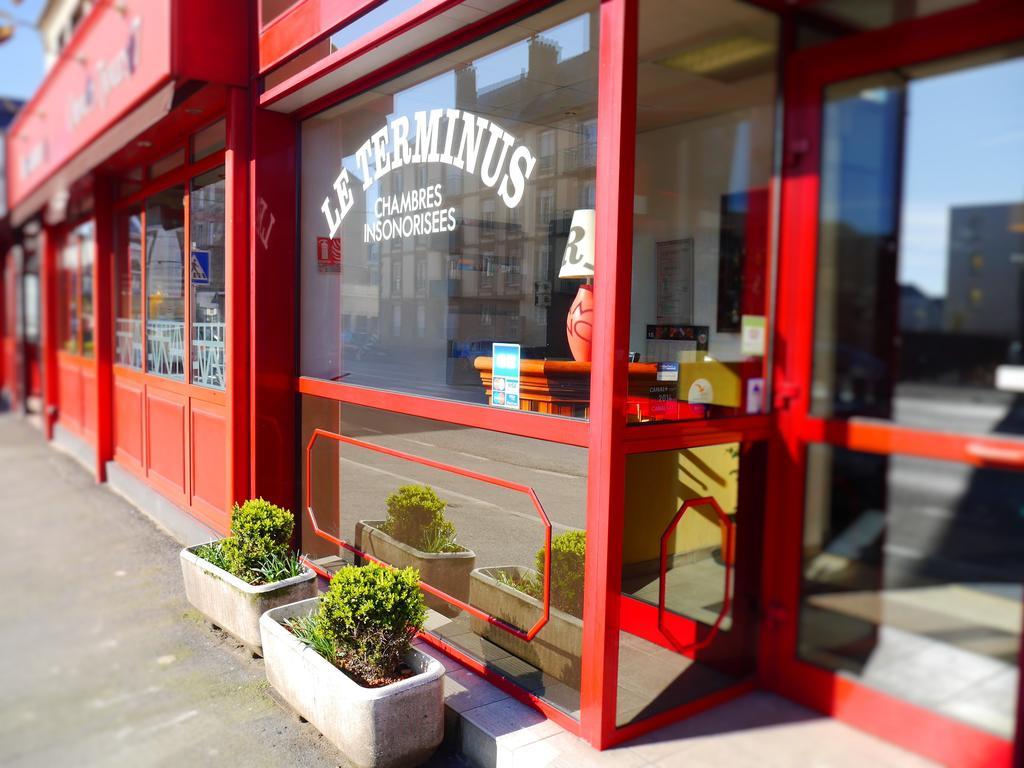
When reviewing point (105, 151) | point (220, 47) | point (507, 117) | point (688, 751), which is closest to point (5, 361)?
point (105, 151)

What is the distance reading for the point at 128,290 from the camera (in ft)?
27.1

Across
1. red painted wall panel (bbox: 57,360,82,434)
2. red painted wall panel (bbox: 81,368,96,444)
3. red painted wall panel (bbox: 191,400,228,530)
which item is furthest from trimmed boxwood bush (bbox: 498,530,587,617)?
red painted wall panel (bbox: 57,360,82,434)

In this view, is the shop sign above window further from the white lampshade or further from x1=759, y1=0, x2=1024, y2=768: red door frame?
x1=759, y1=0, x2=1024, y2=768: red door frame

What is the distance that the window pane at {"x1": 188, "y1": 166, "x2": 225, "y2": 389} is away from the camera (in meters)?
5.81

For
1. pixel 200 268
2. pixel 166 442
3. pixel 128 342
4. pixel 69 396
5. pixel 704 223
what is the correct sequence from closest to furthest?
pixel 704 223 → pixel 200 268 → pixel 166 442 → pixel 128 342 → pixel 69 396

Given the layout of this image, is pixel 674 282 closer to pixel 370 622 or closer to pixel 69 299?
pixel 370 622

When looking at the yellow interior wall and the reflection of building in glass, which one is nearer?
the reflection of building in glass

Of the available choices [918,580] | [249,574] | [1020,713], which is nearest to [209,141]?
[249,574]

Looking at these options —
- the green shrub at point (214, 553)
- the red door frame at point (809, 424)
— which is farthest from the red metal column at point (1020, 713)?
the green shrub at point (214, 553)

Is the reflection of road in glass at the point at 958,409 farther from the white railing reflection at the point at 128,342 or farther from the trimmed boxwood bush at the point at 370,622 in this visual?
the white railing reflection at the point at 128,342

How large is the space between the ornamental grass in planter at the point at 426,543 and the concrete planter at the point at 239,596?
0.51 meters

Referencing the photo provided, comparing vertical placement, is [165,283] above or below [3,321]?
above

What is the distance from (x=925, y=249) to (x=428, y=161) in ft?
8.20

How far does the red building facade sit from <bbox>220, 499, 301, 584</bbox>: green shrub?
54cm
